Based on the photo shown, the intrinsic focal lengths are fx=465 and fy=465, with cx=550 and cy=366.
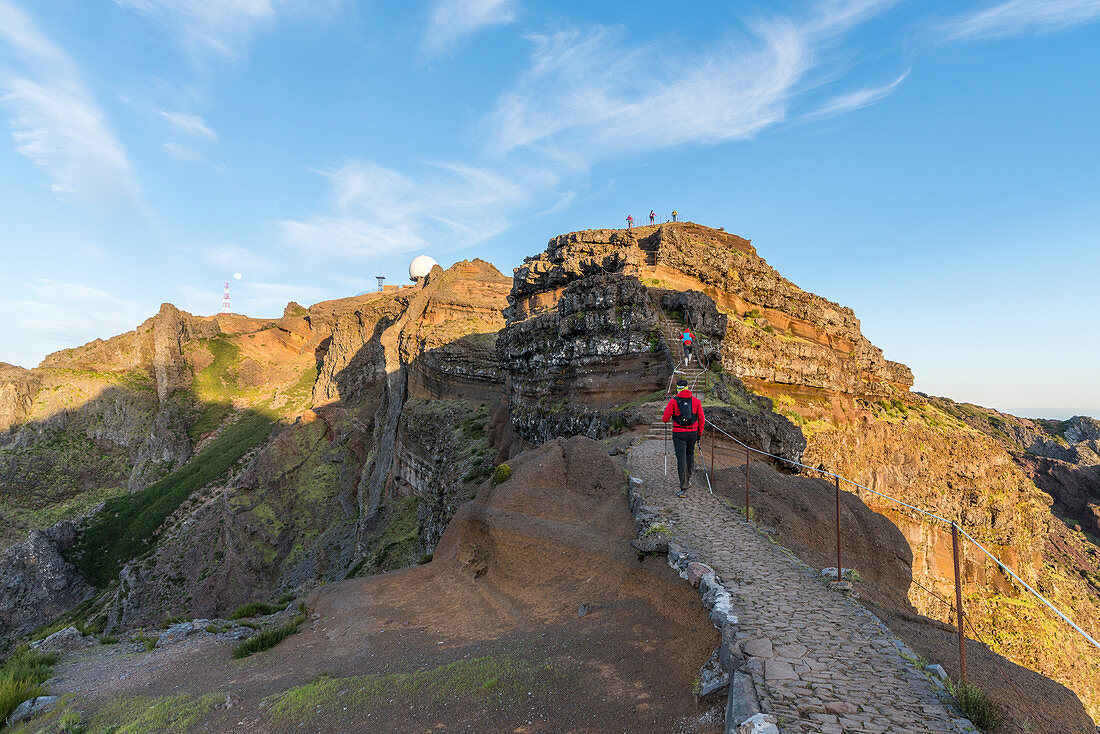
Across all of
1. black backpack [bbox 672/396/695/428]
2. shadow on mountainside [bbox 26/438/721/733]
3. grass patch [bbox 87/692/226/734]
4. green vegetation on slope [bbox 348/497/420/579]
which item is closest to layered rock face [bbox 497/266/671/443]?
shadow on mountainside [bbox 26/438/721/733]

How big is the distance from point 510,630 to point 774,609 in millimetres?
4737

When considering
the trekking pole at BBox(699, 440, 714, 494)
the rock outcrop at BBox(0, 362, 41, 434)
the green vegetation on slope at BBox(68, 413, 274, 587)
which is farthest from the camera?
the rock outcrop at BBox(0, 362, 41, 434)

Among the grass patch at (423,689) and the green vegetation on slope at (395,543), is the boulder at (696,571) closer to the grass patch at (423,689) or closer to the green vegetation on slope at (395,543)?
the grass patch at (423,689)

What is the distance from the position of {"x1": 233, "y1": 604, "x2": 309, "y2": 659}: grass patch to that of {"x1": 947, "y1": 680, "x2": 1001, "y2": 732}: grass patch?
39.9ft

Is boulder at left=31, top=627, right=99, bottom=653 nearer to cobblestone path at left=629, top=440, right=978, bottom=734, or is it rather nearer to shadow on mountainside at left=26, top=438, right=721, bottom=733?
shadow on mountainside at left=26, top=438, right=721, bottom=733

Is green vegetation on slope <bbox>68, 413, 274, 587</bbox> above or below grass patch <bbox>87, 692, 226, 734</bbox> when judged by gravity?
below

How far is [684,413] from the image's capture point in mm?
10547

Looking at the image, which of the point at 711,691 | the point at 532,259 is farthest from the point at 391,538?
the point at 711,691

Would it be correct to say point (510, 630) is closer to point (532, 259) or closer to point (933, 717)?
point (933, 717)

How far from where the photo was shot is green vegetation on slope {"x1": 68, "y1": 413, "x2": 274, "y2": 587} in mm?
39031

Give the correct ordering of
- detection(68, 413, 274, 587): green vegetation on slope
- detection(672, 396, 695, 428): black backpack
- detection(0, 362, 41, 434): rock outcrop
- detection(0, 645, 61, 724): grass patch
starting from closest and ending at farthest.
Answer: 1. detection(0, 645, 61, 724): grass patch
2. detection(672, 396, 695, 428): black backpack
3. detection(68, 413, 274, 587): green vegetation on slope
4. detection(0, 362, 41, 434): rock outcrop

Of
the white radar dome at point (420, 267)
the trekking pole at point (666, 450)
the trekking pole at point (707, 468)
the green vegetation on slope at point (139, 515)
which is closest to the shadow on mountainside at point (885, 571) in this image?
the trekking pole at point (707, 468)

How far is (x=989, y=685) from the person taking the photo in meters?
4.70

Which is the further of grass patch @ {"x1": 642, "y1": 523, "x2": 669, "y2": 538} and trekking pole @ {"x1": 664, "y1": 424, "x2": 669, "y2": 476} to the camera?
trekking pole @ {"x1": 664, "y1": 424, "x2": 669, "y2": 476}
